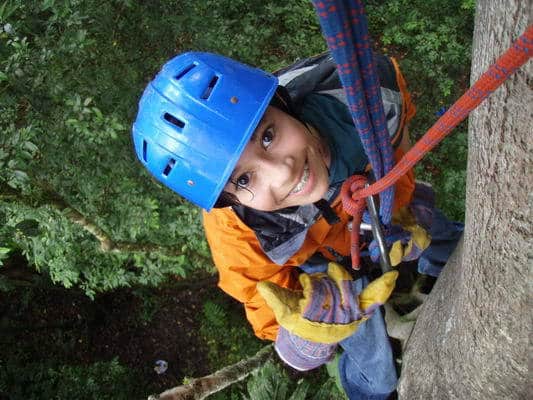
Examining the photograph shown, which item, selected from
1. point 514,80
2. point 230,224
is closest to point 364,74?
point 514,80

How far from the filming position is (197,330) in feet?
19.5

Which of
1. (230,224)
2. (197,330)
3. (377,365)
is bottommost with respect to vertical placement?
(197,330)

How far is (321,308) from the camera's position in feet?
7.60

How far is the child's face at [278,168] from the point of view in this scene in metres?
2.11

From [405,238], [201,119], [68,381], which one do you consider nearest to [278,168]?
[201,119]

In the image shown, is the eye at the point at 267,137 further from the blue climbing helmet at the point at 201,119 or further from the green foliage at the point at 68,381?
the green foliage at the point at 68,381

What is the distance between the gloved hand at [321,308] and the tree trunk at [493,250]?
1.83 ft

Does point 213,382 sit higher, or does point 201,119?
point 201,119

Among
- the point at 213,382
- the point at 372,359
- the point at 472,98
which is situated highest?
the point at 472,98

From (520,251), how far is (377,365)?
2073mm

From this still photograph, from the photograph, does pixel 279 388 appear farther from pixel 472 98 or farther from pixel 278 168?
pixel 472 98

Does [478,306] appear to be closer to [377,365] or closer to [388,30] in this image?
[377,365]

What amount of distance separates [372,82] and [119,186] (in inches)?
120

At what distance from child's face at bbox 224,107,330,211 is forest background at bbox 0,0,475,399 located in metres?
1.36
